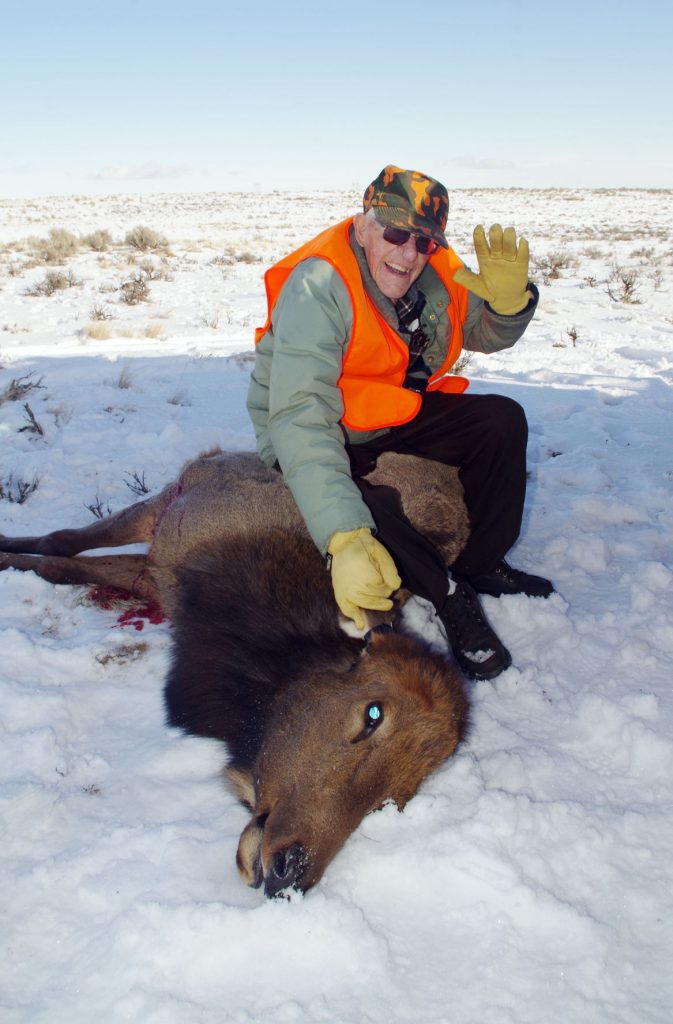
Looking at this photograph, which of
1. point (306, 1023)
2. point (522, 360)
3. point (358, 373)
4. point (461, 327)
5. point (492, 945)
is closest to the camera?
point (306, 1023)

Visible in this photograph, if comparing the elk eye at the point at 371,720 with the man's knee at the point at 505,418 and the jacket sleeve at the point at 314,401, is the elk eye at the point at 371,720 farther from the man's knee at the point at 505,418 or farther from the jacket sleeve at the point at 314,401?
the man's knee at the point at 505,418

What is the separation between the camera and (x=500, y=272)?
319cm

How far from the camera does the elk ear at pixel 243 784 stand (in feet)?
7.54

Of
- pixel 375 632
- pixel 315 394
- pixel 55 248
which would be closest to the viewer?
pixel 375 632

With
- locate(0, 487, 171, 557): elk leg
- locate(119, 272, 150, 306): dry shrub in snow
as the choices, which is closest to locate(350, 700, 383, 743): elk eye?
locate(0, 487, 171, 557): elk leg

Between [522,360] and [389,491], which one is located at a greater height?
[389,491]

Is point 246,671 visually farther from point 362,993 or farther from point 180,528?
point 362,993

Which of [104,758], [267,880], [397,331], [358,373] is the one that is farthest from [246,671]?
[397,331]

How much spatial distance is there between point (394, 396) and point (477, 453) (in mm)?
537

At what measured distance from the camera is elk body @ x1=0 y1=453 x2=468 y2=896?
2.10 metres

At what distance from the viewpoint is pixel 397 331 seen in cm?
310

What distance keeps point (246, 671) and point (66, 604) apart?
1294mm

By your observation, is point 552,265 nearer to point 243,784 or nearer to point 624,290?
point 624,290

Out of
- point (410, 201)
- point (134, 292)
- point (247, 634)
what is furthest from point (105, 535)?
point (134, 292)
